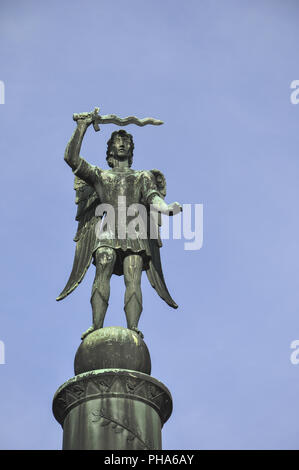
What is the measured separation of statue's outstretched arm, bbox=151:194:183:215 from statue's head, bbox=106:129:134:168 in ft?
4.80

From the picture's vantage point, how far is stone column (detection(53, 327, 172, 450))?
518 inches

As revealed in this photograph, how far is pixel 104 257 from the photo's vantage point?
15.7 m

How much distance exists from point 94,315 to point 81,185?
10.7 ft

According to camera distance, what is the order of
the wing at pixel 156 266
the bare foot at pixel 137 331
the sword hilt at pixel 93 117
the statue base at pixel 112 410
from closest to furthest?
the statue base at pixel 112 410
the bare foot at pixel 137 331
the wing at pixel 156 266
the sword hilt at pixel 93 117

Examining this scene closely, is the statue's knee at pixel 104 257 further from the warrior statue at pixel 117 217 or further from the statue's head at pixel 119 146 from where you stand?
the statue's head at pixel 119 146

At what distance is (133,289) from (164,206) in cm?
159

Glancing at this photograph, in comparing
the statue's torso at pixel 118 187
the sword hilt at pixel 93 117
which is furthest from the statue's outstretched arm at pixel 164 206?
the sword hilt at pixel 93 117

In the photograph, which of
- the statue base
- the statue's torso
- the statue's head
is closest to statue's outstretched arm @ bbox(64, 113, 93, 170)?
the statue's torso

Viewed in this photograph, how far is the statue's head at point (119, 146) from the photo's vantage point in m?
17.3

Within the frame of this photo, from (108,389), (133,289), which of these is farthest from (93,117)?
(108,389)

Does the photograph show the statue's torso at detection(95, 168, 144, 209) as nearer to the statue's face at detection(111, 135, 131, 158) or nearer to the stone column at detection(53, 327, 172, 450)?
the statue's face at detection(111, 135, 131, 158)

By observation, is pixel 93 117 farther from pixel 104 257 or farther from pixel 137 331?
pixel 137 331

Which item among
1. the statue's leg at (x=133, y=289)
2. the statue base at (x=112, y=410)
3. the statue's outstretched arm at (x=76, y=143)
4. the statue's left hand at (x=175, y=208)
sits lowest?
the statue base at (x=112, y=410)

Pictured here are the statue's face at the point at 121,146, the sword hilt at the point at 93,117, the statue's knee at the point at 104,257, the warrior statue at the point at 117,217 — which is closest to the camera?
the warrior statue at the point at 117,217
